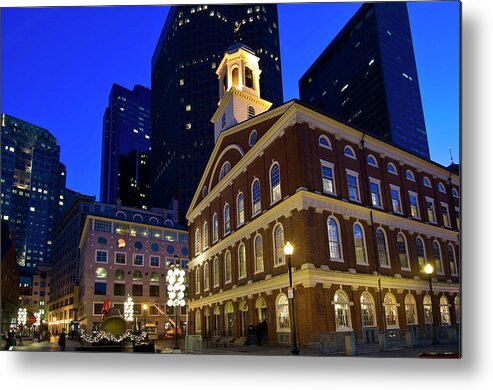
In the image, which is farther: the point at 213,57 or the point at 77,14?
the point at 213,57

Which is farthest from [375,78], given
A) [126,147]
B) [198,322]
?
[126,147]

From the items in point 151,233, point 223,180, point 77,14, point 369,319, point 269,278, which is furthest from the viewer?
point 151,233

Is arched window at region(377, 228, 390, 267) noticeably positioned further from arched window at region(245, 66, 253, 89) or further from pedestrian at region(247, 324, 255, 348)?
arched window at region(245, 66, 253, 89)

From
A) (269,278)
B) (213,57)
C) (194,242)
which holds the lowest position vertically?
(269,278)

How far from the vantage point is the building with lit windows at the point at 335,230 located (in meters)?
18.8

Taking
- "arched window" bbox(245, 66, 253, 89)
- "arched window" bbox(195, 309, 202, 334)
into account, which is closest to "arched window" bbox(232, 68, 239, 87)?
"arched window" bbox(245, 66, 253, 89)

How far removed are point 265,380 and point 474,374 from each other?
531 centimetres

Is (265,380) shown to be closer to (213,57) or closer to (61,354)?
(61,354)

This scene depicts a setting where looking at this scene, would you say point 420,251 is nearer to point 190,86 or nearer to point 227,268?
point 227,268

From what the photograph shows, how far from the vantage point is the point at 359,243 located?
20922 mm

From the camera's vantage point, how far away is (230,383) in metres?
12.1

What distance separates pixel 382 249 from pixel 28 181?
15958 millimetres

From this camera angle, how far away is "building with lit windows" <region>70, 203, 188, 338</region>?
50594 millimetres

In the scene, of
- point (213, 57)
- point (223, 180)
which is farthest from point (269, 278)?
point (213, 57)
